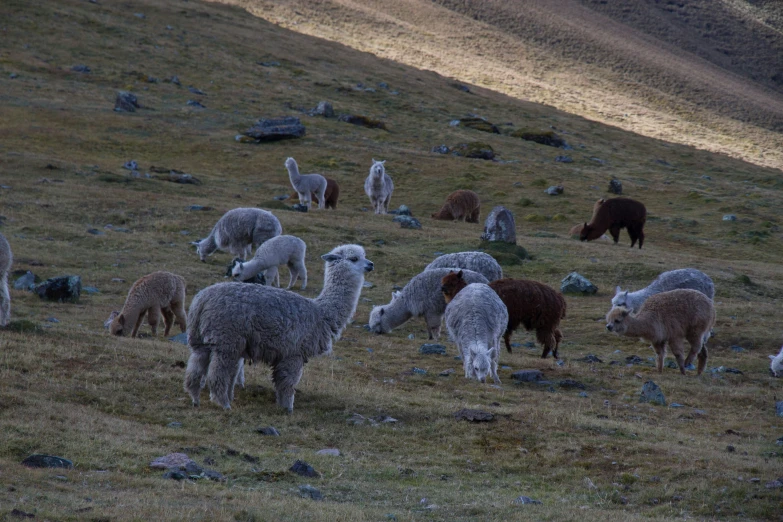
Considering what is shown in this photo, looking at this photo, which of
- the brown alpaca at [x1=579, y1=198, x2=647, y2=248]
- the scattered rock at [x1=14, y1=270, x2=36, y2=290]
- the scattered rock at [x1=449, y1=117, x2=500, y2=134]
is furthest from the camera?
the scattered rock at [x1=449, y1=117, x2=500, y2=134]

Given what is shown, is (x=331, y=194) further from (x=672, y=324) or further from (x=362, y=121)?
(x=362, y=121)

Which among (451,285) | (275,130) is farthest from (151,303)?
(275,130)

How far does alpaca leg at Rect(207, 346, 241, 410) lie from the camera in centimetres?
1050

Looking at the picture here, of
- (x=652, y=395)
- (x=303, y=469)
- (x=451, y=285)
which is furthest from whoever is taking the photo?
(x=451, y=285)

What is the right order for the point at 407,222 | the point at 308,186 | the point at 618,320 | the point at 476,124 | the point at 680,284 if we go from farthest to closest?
1. the point at 476,124
2. the point at 308,186
3. the point at 407,222
4. the point at 680,284
5. the point at 618,320

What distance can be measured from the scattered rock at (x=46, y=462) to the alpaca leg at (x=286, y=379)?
128 inches

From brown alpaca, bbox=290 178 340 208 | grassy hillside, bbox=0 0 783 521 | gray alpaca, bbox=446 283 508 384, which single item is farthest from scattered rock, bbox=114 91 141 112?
gray alpaca, bbox=446 283 508 384

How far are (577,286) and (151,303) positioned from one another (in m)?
11.8

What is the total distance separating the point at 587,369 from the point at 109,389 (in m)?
8.58

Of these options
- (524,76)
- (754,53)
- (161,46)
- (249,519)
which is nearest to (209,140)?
(161,46)

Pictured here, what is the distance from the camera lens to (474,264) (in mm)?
18688

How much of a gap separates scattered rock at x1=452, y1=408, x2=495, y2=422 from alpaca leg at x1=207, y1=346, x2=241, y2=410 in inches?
118

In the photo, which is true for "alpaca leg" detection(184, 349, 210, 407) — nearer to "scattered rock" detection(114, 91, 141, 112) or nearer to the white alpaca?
the white alpaca

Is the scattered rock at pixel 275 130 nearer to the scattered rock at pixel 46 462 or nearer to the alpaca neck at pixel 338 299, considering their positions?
the alpaca neck at pixel 338 299
